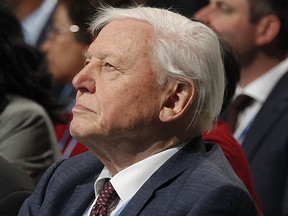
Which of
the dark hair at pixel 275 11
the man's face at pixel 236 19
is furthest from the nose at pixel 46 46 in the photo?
the dark hair at pixel 275 11

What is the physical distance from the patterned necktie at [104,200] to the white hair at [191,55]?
30 centimetres

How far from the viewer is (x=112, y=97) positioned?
243 cm

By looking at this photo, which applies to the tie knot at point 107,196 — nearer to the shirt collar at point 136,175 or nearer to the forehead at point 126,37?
the shirt collar at point 136,175

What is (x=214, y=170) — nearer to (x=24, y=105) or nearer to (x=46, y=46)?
(x=24, y=105)

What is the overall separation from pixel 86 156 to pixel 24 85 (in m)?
1.04

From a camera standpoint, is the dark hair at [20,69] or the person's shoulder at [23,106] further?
the dark hair at [20,69]

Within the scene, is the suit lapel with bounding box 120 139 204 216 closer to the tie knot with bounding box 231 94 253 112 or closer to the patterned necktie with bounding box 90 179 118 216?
the patterned necktie with bounding box 90 179 118 216

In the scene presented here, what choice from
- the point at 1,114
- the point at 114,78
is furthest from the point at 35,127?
the point at 114,78

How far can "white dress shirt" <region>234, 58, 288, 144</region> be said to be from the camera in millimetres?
4398

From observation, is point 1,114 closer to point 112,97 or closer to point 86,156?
point 86,156

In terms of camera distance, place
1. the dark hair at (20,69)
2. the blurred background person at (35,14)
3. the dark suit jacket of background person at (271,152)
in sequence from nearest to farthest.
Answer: the dark hair at (20,69) → the dark suit jacket of background person at (271,152) → the blurred background person at (35,14)

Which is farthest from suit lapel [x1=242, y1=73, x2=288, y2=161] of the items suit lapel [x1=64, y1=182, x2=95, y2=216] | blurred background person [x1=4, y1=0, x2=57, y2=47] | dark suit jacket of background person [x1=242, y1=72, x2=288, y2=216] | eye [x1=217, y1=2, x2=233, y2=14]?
suit lapel [x1=64, y1=182, x2=95, y2=216]

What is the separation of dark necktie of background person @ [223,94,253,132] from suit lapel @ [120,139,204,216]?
77.4 inches

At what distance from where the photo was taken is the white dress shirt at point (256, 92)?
4398 mm
